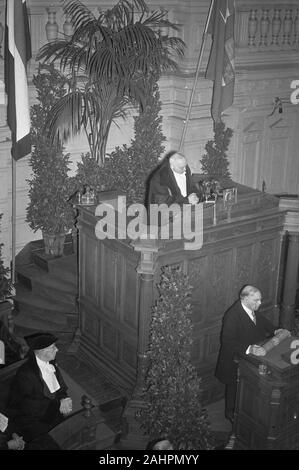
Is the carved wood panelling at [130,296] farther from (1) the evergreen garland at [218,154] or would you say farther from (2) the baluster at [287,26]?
(2) the baluster at [287,26]

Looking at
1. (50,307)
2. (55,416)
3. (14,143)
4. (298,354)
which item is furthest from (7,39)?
(298,354)

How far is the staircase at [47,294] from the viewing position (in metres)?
9.93

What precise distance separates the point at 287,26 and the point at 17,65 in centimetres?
617

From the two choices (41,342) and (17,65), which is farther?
(17,65)

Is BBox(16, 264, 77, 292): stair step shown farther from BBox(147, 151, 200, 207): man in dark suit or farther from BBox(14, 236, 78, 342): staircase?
BBox(147, 151, 200, 207): man in dark suit

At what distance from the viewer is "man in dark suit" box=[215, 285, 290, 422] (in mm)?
7750

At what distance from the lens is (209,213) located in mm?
8148

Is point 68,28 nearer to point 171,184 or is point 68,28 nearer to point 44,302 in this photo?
point 171,184

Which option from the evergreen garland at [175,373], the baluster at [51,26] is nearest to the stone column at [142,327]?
the evergreen garland at [175,373]

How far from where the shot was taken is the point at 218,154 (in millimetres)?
12250

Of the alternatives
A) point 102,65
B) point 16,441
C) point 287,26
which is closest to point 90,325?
point 16,441

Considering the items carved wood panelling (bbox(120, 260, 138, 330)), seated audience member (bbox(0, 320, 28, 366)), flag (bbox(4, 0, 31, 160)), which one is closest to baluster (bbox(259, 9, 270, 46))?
flag (bbox(4, 0, 31, 160))

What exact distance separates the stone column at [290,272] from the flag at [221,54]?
7.88 feet

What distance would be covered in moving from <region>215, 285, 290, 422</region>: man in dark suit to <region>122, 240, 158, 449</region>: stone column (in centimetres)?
89
